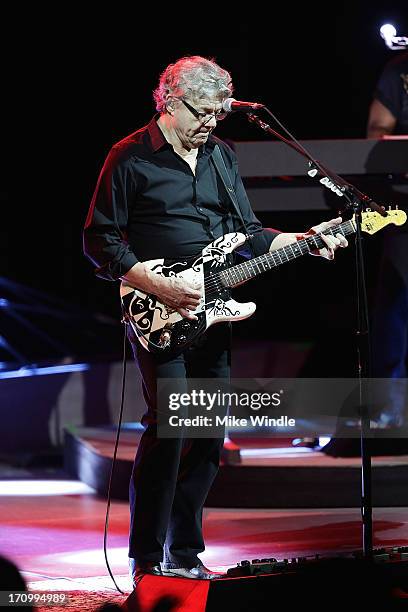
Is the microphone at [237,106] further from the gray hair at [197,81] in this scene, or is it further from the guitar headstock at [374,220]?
the guitar headstock at [374,220]

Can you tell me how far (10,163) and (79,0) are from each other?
135 centimetres

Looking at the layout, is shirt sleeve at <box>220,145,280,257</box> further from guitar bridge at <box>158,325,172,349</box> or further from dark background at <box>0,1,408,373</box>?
dark background at <box>0,1,408,373</box>

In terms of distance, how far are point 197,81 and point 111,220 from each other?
1.89 ft

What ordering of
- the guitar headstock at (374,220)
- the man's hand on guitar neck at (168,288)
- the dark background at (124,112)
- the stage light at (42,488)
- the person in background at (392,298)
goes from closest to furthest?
the man's hand on guitar neck at (168,288), the guitar headstock at (374,220), the person in background at (392,298), the stage light at (42,488), the dark background at (124,112)

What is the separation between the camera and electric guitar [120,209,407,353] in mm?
3930

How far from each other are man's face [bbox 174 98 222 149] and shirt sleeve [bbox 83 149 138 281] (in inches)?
9.3

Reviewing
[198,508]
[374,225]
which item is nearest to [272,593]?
[198,508]

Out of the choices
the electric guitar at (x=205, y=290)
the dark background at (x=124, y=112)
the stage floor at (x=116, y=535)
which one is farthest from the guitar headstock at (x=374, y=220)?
the dark background at (x=124, y=112)

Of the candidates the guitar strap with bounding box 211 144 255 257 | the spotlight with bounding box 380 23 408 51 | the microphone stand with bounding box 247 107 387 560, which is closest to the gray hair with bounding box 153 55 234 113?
the microphone stand with bounding box 247 107 387 560

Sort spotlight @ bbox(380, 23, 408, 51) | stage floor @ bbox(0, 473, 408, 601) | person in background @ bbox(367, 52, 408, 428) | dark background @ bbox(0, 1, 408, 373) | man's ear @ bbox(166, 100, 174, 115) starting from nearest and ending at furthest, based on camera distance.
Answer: man's ear @ bbox(166, 100, 174, 115)
stage floor @ bbox(0, 473, 408, 601)
spotlight @ bbox(380, 23, 408, 51)
person in background @ bbox(367, 52, 408, 428)
dark background @ bbox(0, 1, 408, 373)

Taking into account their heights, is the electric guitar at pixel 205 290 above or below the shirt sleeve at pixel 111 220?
below

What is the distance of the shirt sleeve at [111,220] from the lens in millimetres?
3916

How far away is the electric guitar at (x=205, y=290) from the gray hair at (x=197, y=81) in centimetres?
52

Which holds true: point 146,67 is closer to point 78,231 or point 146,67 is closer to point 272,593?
point 78,231
